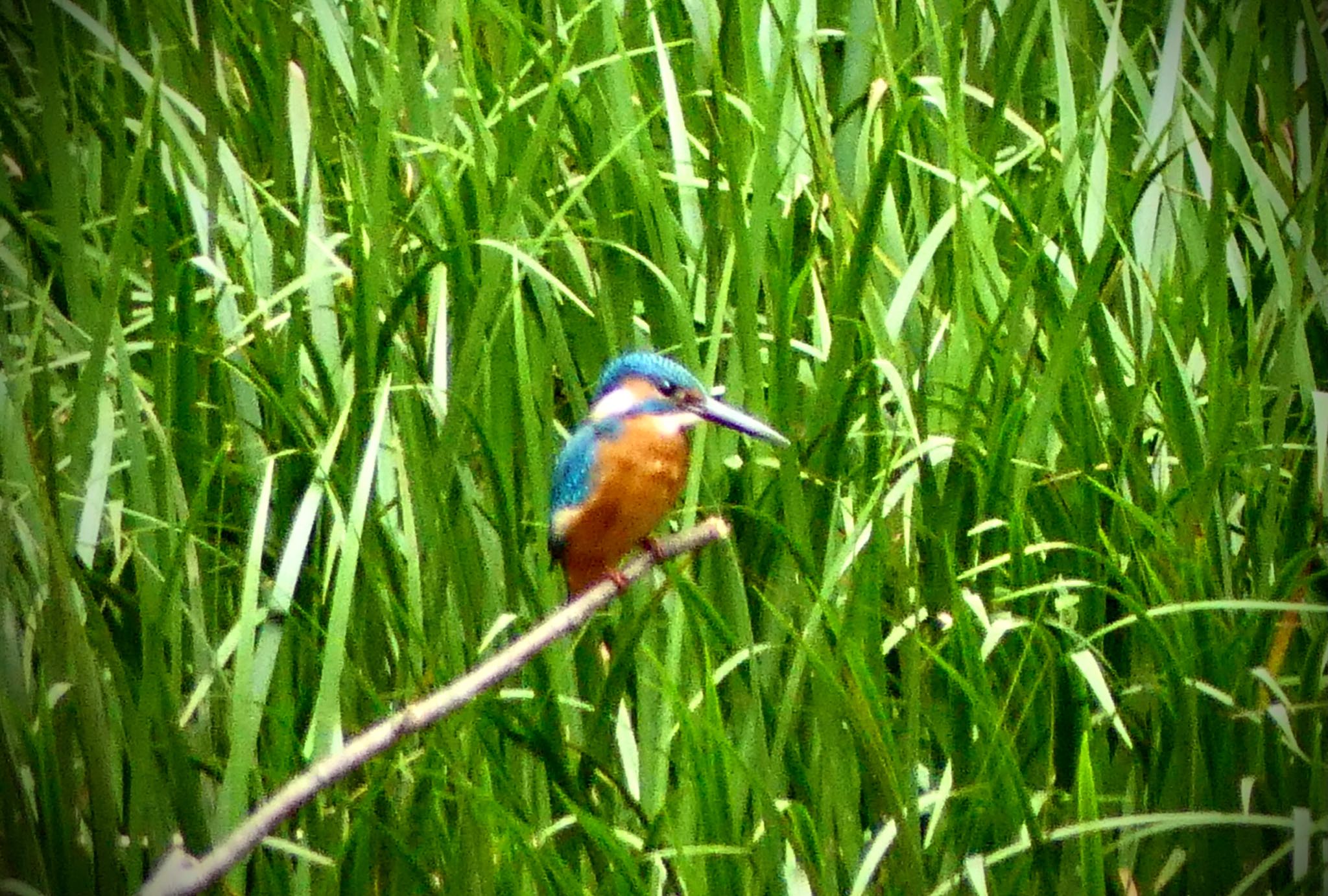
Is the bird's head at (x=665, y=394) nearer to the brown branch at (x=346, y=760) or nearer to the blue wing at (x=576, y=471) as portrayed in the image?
the blue wing at (x=576, y=471)

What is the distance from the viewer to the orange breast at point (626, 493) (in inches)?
39.4

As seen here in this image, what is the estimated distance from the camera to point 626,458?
1000 millimetres

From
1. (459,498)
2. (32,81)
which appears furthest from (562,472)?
(32,81)

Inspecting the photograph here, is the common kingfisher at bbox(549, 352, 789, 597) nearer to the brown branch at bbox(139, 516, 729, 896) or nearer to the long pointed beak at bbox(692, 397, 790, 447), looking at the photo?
the long pointed beak at bbox(692, 397, 790, 447)

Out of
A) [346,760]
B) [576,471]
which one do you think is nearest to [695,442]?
[576,471]

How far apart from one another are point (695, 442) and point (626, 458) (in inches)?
4.3

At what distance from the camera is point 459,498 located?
1.10m

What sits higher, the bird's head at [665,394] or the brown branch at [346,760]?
the bird's head at [665,394]

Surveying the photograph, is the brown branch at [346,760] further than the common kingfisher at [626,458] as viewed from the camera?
No

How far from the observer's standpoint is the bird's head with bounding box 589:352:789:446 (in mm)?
986

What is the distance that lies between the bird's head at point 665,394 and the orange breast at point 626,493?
0.01m

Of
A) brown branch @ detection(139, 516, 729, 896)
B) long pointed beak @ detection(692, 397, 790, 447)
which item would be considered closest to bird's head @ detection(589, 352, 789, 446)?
long pointed beak @ detection(692, 397, 790, 447)

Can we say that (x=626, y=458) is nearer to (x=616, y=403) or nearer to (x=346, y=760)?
(x=616, y=403)

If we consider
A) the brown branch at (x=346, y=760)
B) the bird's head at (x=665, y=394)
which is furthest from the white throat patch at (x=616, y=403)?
the brown branch at (x=346, y=760)
